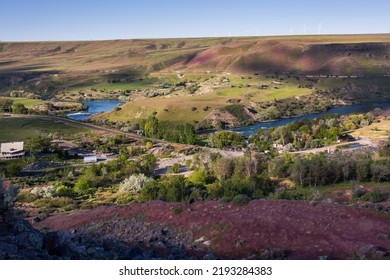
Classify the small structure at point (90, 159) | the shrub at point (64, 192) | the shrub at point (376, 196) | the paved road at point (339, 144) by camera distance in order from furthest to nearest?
the paved road at point (339, 144) → the small structure at point (90, 159) → the shrub at point (64, 192) → the shrub at point (376, 196)

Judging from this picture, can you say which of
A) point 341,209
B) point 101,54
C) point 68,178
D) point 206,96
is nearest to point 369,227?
point 341,209

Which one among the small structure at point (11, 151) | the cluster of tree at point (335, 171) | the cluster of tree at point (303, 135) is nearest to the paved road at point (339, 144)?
the cluster of tree at point (303, 135)

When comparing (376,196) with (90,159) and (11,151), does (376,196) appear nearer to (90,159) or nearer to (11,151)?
(90,159)

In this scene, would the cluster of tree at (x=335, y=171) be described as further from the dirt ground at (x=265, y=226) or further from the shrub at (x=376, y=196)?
the dirt ground at (x=265, y=226)

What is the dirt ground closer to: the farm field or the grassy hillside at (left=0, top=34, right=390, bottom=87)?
the farm field

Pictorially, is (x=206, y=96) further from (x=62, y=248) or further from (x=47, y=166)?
(x=62, y=248)

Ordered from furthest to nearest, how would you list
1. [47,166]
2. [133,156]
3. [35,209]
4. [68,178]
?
1. [133,156]
2. [47,166]
3. [68,178]
4. [35,209]

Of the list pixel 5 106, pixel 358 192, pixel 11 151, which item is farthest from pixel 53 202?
pixel 5 106
